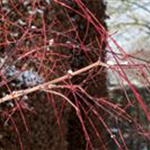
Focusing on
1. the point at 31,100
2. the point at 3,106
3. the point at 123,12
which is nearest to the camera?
the point at 3,106

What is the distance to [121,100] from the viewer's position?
1077cm

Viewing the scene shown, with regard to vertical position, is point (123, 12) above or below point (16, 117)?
below

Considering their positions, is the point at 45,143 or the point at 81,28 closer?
the point at 45,143

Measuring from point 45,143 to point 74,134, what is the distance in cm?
251

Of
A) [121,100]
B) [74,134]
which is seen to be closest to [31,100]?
[74,134]

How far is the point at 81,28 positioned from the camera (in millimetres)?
7223

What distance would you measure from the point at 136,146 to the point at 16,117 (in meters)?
6.96

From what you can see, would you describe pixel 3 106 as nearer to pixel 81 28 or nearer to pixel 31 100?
pixel 31 100

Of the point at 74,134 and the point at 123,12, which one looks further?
the point at 123,12

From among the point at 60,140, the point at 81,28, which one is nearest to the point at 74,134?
the point at 81,28

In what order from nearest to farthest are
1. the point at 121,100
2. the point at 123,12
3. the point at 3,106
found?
the point at 3,106
the point at 121,100
the point at 123,12

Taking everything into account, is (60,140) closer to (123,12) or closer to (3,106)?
(3,106)

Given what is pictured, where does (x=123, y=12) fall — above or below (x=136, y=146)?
above

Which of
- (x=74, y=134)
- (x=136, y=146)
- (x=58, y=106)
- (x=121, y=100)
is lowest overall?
(x=136, y=146)
